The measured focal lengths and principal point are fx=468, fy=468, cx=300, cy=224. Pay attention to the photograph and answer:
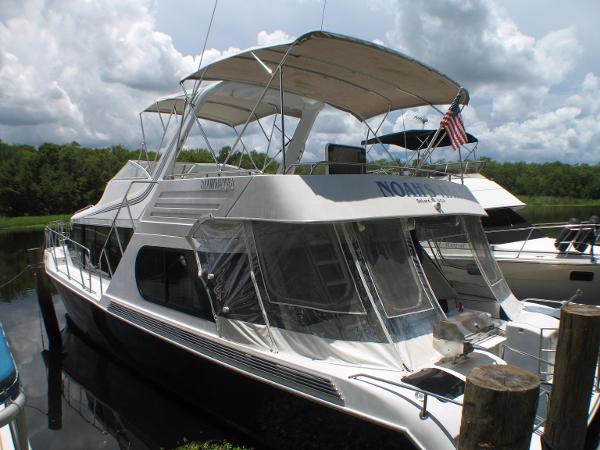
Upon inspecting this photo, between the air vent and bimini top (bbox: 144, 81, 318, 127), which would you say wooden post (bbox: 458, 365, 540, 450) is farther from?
bimini top (bbox: 144, 81, 318, 127)

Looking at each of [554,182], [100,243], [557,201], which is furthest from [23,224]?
[554,182]

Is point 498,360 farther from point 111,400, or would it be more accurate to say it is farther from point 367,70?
point 111,400

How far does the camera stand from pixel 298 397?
3707 millimetres

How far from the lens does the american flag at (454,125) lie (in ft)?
17.9

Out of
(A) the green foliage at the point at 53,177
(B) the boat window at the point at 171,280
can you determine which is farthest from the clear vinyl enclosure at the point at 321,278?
(A) the green foliage at the point at 53,177

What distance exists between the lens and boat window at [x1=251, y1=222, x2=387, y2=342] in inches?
156

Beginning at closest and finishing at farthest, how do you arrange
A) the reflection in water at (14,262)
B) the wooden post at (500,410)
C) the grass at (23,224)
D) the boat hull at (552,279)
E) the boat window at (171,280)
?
the wooden post at (500,410) < the boat window at (171,280) < the boat hull at (552,279) < the reflection in water at (14,262) < the grass at (23,224)

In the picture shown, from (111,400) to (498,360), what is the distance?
5075 mm

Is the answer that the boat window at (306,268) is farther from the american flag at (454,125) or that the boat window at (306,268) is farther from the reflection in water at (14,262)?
the reflection in water at (14,262)

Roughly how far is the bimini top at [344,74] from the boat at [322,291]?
0.10ft

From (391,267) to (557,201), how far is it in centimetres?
7047

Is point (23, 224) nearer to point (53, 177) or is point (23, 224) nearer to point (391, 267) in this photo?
point (53, 177)

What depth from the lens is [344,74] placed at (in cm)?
563

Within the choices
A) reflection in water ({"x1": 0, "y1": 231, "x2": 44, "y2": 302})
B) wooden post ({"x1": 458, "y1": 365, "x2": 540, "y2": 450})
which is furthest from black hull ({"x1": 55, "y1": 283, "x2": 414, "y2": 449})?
reflection in water ({"x1": 0, "y1": 231, "x2": 44, "y2": 302})
